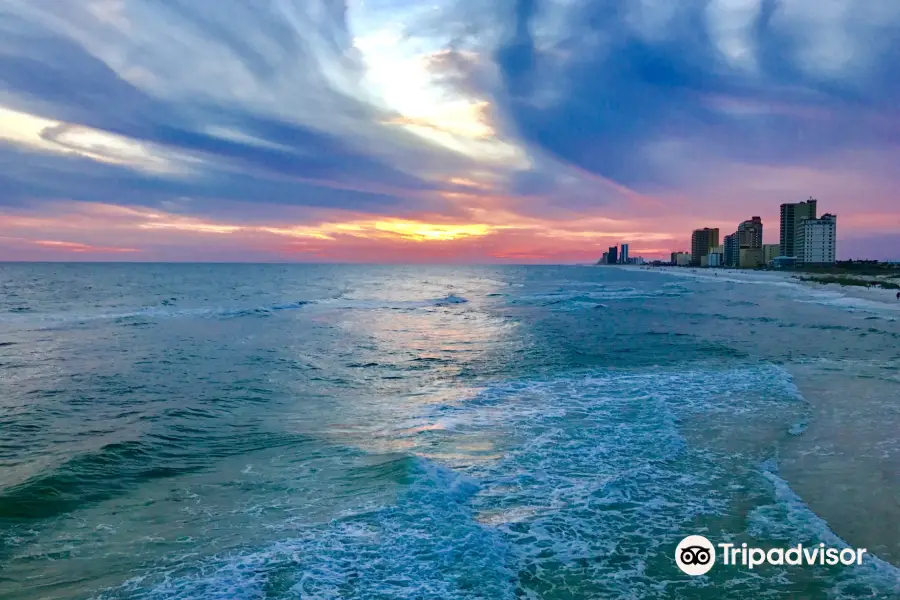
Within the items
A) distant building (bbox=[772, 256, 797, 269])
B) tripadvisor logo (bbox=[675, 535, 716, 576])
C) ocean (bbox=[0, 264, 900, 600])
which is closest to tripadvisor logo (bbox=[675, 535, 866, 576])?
tripadvisor logo (bbox=[675, 535, 716, 576])

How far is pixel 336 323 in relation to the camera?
118ft

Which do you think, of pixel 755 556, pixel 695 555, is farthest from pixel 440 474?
pixel 755 556

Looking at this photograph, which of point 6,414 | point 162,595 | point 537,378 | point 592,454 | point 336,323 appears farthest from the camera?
point 336,323

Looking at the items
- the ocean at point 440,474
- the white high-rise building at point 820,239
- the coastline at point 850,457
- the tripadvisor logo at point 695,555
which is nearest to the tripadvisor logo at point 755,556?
the tripadvisor logo at point 695,555

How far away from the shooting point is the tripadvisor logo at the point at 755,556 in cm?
644

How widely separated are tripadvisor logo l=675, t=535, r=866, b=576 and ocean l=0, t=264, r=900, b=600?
0.14m

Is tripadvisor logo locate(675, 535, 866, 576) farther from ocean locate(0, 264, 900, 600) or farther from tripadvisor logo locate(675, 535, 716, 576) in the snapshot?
ocean locate(0, 264, 900, 600)

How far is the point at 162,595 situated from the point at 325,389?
10523 millimetres

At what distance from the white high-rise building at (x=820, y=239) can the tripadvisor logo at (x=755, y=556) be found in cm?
22078

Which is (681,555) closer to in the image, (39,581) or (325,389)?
(39,581)

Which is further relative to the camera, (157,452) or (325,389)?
(325,389)

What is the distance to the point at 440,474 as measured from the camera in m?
9.14

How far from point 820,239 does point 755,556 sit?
8899 inches

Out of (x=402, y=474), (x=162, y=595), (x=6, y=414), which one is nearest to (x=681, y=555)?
(x=402, y=474)
